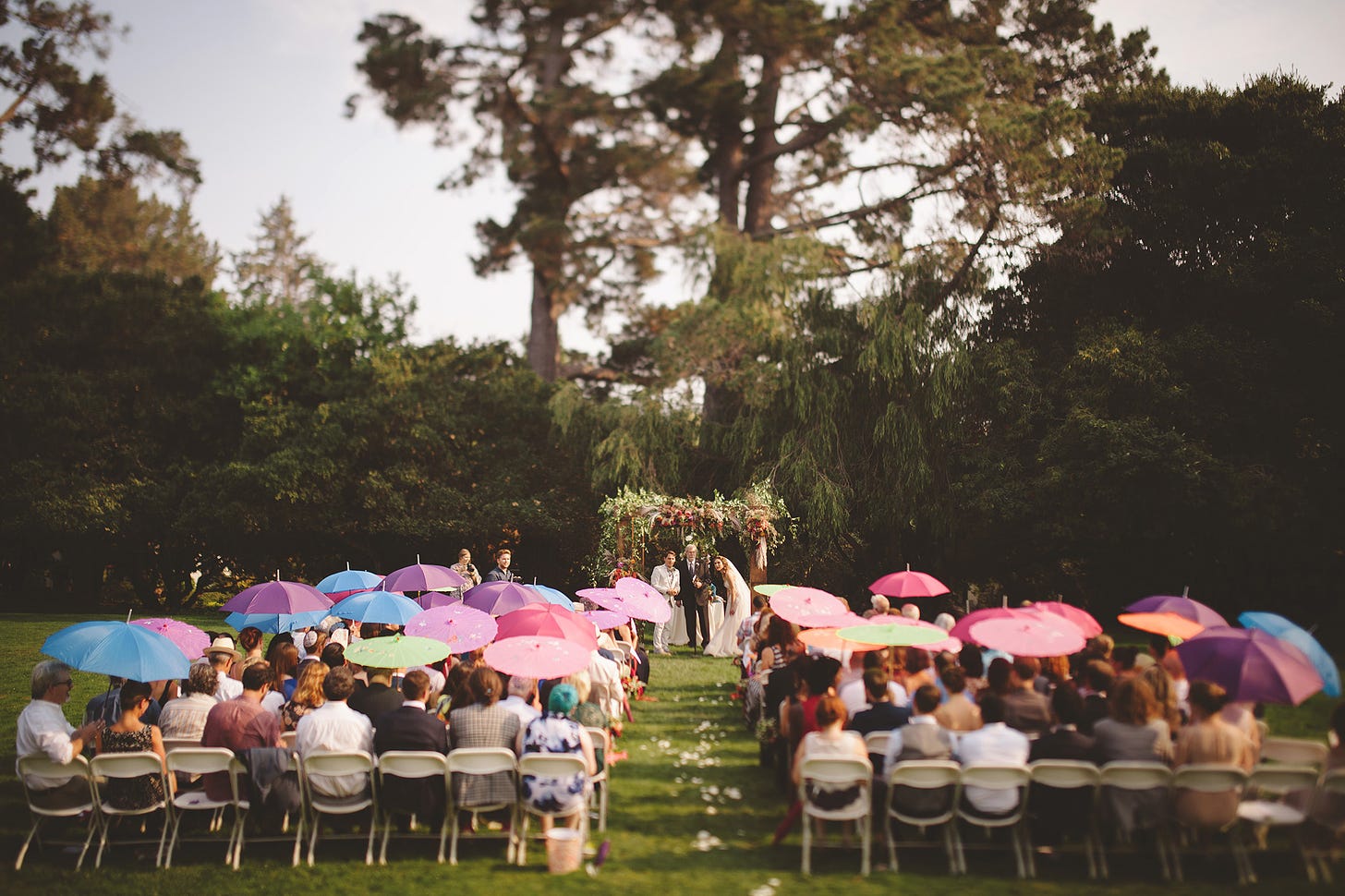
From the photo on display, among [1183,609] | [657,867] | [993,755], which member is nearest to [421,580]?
[657,867]

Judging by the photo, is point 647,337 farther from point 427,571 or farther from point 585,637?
point 585,637

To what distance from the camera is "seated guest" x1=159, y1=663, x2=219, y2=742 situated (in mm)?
7742

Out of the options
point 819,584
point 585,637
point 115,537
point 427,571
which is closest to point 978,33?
point 819,584

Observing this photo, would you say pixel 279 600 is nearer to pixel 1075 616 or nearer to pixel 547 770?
pixel 547 770

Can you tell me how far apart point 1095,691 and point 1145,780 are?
5.56 feet

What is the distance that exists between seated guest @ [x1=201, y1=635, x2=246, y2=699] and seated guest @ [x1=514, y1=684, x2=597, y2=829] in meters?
2.91

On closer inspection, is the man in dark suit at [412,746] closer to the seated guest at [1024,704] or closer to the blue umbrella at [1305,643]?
the seated guest at [1024,704]

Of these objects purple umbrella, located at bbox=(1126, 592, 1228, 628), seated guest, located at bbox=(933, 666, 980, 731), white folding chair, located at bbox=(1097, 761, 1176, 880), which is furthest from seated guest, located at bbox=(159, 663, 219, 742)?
purple umbrella, located at bbox=(1126, 592, 1228, 628)

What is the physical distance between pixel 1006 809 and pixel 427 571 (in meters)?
9.07

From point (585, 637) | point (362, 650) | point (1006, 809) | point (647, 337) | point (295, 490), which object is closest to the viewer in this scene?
point (1006, 809)

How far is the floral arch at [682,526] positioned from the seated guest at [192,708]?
11.3 m

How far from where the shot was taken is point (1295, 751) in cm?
717

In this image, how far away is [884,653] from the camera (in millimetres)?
9781

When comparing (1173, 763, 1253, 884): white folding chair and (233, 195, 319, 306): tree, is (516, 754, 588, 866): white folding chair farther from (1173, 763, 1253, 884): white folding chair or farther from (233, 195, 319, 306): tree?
(233, 195, 319, 306): tree
